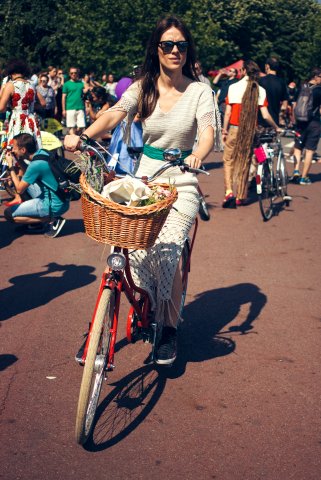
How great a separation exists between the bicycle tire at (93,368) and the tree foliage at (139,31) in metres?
18.0

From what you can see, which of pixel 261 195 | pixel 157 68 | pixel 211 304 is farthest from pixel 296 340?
pixel 261 195

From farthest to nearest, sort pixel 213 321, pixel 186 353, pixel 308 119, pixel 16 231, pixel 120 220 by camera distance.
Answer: pixel 308 119
pixel 16 231
pixel 213 321
pixel 186 353
pixel 120 220

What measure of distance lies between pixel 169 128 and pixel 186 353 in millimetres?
1593

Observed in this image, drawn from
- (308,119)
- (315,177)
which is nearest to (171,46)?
(308,119)

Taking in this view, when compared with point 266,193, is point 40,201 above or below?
above

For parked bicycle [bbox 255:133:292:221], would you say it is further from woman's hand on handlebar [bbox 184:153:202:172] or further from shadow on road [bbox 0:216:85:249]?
woman's hand on handlebar [bbox 184:153:202:172]

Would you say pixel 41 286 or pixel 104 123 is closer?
pixel 104 123

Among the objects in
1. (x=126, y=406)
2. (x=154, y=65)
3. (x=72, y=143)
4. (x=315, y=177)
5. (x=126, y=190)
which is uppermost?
(x=154, y=65)

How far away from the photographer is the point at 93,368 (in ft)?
13.2

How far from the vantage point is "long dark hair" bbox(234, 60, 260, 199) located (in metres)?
10.9

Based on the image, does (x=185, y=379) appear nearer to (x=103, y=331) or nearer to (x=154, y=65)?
(x=103, y=331)

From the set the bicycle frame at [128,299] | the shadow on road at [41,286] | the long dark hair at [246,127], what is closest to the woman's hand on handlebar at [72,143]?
the bicycle frame at [128,299]

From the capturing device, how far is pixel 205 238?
30.5 ft

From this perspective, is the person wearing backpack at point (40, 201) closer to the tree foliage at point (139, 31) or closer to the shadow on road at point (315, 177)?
the shadow on road at point (315, 177)
